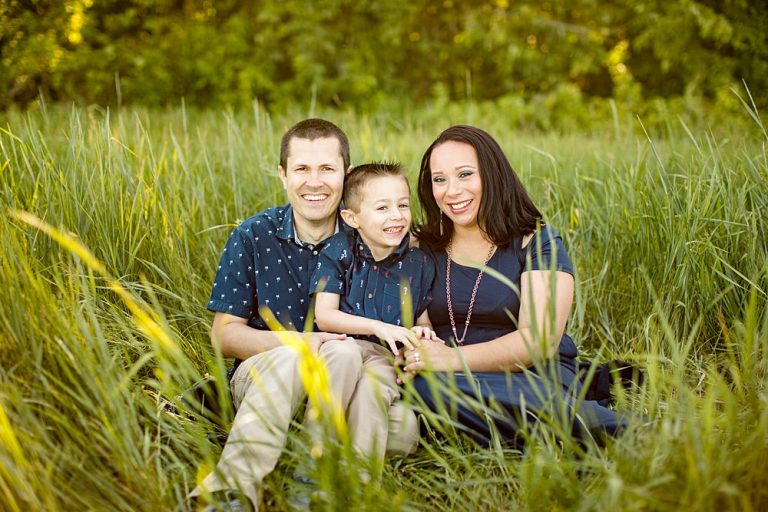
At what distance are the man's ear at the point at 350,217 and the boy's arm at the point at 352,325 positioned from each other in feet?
0.95

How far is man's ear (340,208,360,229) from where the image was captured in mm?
2678

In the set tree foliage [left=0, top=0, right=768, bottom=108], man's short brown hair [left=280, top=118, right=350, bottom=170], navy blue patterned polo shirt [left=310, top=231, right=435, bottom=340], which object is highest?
tree foliage [left=0, top=0, right=768, bottom=108]

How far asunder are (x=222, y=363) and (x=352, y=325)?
27.5 inches

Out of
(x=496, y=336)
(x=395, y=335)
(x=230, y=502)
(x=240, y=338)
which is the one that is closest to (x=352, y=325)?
(x=395, y=335)

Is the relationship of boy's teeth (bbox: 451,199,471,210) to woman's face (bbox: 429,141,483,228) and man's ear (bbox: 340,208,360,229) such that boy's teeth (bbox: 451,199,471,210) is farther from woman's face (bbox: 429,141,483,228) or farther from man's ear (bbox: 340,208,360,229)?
man's ear (bbox: 340,208,360,229)

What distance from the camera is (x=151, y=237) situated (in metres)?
3.14

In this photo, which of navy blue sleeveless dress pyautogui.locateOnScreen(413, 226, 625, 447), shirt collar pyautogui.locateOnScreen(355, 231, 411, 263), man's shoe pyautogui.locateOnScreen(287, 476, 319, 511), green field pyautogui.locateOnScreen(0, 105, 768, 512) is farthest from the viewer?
shirt collar pyautogui.locateOnScreen(355, 231, 411, 263)

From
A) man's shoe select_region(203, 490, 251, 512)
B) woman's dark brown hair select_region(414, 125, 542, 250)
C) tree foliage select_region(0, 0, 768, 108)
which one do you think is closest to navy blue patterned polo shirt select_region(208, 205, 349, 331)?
woman's dark brown hair select_region(414, 125, 542, 250)

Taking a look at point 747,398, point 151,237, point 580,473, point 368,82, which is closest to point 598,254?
point 747,398

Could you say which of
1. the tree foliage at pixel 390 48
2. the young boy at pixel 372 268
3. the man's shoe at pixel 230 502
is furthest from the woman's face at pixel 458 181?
the tree foliage at pixel 390 48

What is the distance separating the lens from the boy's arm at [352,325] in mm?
2346

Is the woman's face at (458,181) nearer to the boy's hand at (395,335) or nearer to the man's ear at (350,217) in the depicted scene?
the man's ear at (350,217)

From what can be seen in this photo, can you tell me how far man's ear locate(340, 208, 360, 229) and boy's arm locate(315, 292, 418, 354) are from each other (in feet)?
0.95

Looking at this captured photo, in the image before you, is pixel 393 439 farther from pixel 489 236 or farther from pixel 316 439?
pixel 489 236
